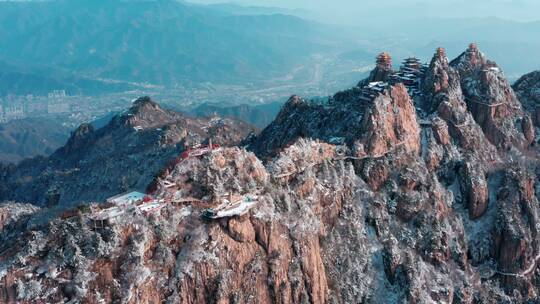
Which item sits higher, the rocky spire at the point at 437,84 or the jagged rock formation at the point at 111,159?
the rocky spire at the point at 437,84

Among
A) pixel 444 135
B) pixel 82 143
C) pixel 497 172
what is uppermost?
pixel 444 135

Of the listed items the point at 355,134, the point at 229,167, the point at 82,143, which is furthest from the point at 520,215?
the point at 82,143

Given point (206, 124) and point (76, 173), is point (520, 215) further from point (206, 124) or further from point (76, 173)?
point (206, 124)

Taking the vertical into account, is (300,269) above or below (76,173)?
above

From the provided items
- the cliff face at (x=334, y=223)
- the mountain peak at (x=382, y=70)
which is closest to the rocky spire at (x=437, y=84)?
the cliff face at (x=334, y=223)

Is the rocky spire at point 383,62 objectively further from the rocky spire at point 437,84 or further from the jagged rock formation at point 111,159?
the jagged rock formation at point 111,159

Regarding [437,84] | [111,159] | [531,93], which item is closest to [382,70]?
[437,84]
